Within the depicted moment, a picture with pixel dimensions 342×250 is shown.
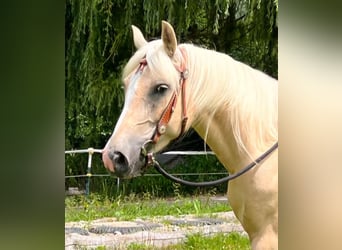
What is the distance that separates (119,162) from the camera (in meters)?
2.67

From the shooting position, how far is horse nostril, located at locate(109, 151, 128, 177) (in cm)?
265

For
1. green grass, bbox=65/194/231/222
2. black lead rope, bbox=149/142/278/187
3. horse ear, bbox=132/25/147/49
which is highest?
horse ear, bbox=132/25/147/49

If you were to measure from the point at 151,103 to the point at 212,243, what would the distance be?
0.84 metres

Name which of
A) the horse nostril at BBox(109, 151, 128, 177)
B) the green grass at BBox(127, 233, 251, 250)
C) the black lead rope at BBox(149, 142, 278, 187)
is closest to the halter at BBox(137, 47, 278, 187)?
the black lead rope at BBox(149, 142, 278, 187)

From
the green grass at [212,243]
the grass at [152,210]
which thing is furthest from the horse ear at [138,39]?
the green grass at [212,243]

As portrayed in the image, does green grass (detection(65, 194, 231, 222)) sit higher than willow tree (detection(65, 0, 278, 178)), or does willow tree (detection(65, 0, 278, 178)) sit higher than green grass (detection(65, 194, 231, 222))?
willow tree (detection(65, 0, 278, 178))

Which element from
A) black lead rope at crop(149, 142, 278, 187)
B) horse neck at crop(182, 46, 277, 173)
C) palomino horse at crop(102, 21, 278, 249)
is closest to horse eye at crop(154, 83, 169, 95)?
palomino horse at crop(102, 21, 278, 249)

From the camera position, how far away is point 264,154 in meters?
2.70

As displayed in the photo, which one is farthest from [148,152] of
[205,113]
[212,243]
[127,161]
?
[212,243]

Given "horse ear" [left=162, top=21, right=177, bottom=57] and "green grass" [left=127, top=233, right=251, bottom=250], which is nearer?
"horse ear" [left=162, top=21, right=177, bottom=57]

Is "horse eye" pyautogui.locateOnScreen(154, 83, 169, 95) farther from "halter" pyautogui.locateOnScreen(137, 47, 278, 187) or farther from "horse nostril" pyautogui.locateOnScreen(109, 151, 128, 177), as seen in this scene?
"horse nostril" pyautogui.locateOnScreen(109, 151, 128, 177)

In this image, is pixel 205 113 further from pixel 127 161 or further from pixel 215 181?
pixel 127 161
